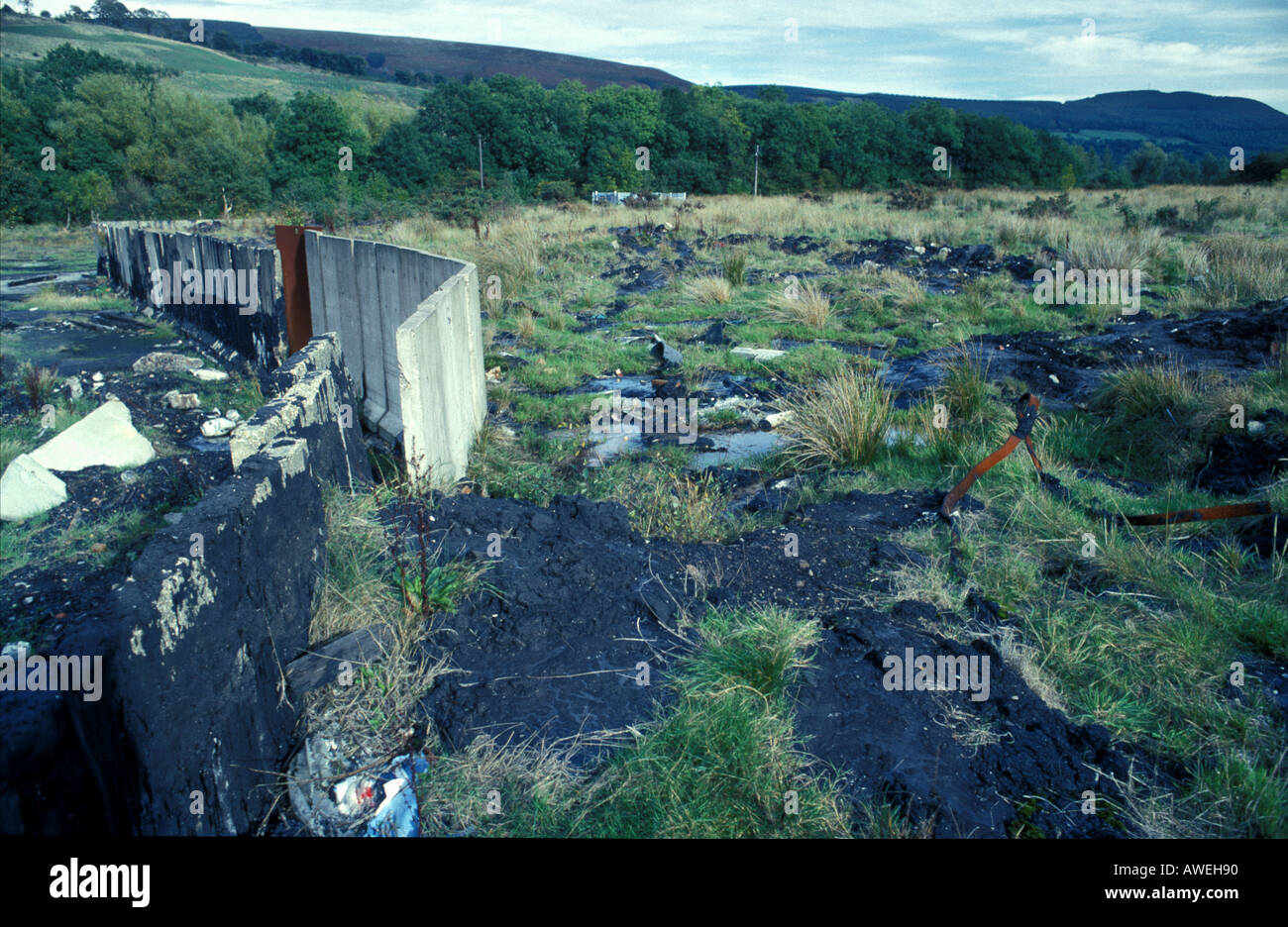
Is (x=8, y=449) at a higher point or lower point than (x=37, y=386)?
lower

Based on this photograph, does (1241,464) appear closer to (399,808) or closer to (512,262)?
(399,808)

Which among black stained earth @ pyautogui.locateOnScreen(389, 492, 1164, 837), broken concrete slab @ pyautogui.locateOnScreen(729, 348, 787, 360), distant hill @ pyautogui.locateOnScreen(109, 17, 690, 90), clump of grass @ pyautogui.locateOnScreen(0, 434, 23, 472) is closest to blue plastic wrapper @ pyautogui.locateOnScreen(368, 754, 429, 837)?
black stained earth @ pyautogui.locateOnScreen(389, 492, 1164, 837)

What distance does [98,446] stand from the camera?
6.21 m

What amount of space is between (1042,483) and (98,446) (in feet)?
22.2

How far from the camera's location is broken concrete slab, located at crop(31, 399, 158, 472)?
5.97 metres

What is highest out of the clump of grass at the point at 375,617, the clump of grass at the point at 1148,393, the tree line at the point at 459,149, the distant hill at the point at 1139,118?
the distant hill at the point at 1139,118

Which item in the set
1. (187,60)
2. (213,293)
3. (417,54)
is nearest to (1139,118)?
(417,54)

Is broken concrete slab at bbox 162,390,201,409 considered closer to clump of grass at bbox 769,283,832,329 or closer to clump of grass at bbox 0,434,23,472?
clump of grass at bbox 0,434,23,472

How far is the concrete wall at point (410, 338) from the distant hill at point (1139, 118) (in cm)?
6920

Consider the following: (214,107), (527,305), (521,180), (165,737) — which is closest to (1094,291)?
(527,305)

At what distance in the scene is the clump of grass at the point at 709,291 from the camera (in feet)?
42.9

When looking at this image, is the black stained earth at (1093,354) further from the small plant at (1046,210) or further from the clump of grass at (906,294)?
the small plant at (1046,210)

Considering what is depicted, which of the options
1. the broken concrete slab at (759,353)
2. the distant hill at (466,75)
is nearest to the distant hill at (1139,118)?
the distant hill at (466,75)

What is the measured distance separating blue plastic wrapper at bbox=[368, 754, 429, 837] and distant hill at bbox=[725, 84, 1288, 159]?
7417cm
